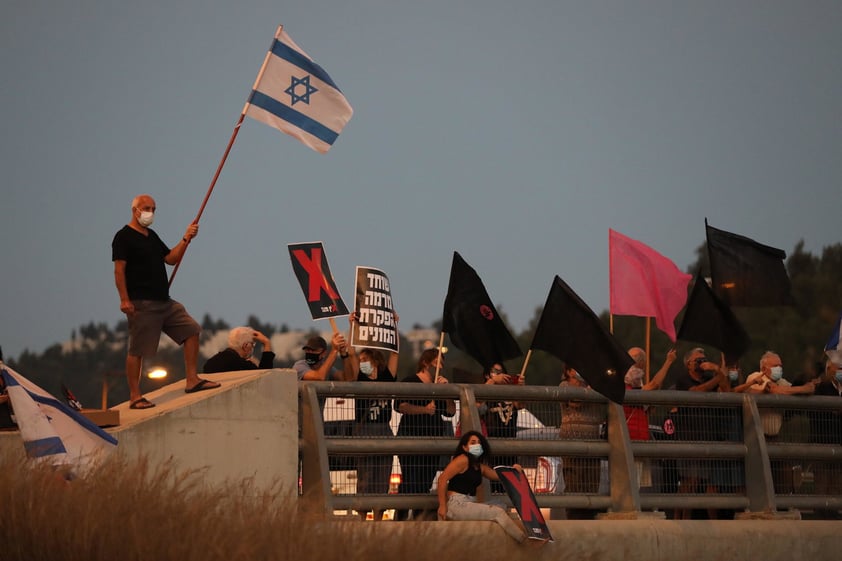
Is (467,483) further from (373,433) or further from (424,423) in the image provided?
(373,433)

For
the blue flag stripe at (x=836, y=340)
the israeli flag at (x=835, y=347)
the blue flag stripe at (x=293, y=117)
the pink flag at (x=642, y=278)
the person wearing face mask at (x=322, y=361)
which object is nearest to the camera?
the person wearing face mask at (x=322, y=361)

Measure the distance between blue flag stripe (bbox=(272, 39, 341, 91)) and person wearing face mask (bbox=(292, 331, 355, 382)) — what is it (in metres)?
3.40

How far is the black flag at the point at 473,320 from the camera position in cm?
1590

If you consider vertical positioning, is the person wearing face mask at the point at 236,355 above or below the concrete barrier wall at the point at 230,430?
above

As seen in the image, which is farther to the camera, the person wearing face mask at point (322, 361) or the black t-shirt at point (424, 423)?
the person wearing face mask at point (322, 361)

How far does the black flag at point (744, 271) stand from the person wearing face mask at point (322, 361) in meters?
5.66

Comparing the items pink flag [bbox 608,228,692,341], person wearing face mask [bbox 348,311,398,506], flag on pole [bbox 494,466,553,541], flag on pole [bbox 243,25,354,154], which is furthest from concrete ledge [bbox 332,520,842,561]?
flag on pole [bbox 243,25,354,154]

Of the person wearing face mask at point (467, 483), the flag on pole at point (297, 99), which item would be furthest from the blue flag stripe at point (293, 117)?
the person wearing face mask at point (467, 483)

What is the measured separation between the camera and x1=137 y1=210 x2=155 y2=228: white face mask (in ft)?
42.0

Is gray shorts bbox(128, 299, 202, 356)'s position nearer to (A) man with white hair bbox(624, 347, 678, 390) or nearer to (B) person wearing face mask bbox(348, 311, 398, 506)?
(B) person wearing face mask bbox(348, 311, 398, 506)

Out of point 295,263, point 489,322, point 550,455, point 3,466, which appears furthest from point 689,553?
point 3,466

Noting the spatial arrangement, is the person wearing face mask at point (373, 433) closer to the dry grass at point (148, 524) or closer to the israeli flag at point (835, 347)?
the dry grass at point (148, 524)

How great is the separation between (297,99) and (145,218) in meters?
3.95

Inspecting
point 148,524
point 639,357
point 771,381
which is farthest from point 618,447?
point 148,524
